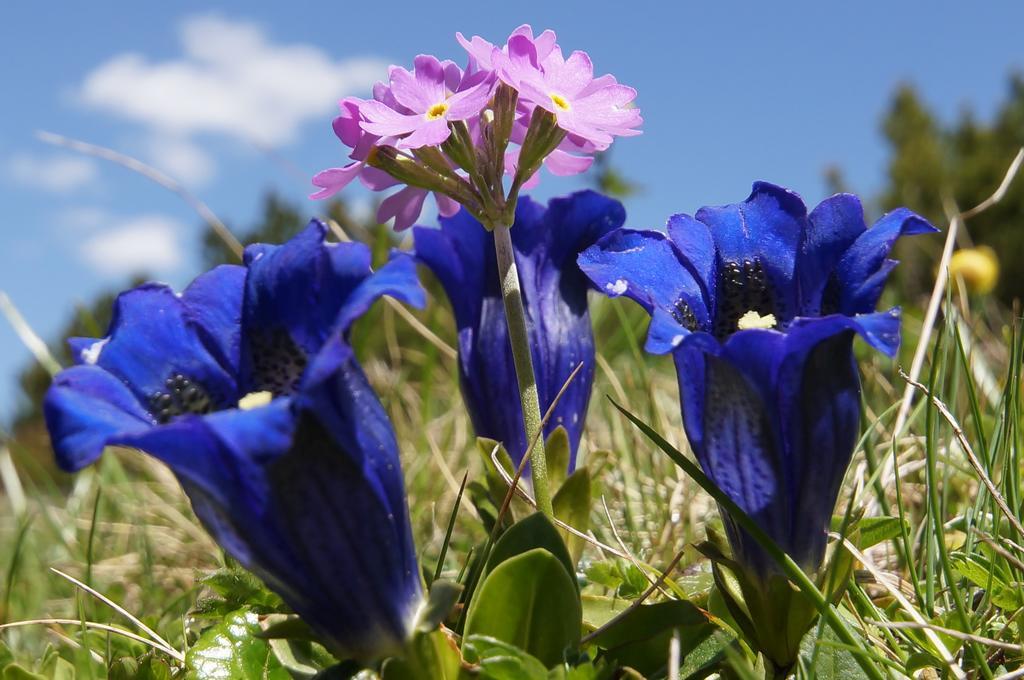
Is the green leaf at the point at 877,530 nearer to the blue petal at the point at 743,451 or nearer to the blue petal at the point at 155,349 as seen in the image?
the blue petal at the point at 743,451

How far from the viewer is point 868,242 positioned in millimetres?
1174

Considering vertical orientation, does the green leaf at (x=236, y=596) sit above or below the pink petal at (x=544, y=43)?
below

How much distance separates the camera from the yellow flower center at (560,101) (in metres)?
1.30

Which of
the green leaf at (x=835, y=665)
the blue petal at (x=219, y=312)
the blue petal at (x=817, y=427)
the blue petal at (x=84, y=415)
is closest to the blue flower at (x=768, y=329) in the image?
the blue petal at (x=817, y=427)

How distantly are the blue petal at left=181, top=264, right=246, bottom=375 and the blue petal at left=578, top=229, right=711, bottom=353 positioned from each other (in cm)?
42

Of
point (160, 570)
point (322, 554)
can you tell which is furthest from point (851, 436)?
point (160, 570)

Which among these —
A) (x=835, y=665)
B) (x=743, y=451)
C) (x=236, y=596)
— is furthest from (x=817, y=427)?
(x=236, y=596)

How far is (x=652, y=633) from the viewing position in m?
1.25

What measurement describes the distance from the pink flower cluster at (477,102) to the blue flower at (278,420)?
0.23 metres

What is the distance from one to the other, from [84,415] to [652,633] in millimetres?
704

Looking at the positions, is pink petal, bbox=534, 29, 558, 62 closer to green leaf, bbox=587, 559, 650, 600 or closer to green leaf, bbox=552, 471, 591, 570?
green leaf, bbox=552, 471, 591, 570

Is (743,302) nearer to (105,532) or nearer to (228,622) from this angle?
(228,622)

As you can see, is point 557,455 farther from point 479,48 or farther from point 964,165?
point 964,165

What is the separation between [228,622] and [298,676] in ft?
0.74
